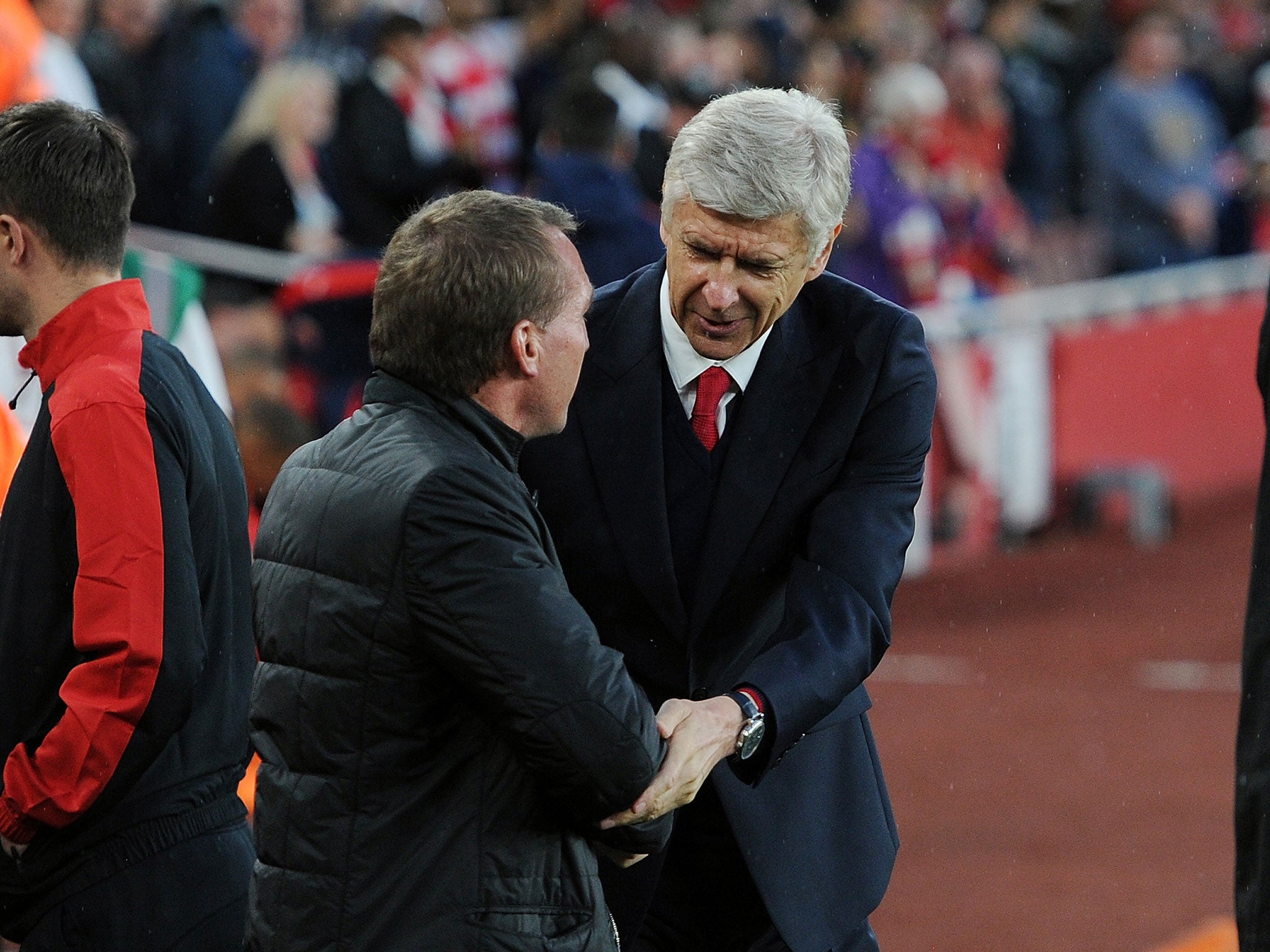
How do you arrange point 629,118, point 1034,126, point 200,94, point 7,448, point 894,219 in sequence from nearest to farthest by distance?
point 7,448 → point 200,94 → point 629,118 → point 894,219 → point 1034,126

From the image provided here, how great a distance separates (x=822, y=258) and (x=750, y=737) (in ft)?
2.44

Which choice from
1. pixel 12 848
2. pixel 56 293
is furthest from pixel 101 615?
pixel 56 293

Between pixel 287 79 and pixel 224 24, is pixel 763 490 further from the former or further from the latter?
pixel 224 24

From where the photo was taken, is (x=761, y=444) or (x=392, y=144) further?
(x=392, y=144)

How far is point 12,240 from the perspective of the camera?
108 inches

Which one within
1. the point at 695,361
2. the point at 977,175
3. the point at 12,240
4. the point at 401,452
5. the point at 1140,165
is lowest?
the point at 1140,165

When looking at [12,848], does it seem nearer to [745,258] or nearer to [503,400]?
[503,400]

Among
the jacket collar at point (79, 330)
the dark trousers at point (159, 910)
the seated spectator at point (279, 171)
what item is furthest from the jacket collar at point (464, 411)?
the seated spectator at point (279, 171)

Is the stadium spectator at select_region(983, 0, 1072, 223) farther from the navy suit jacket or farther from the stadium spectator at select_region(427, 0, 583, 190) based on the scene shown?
the navy suit jacket

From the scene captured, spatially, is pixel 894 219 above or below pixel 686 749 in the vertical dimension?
below

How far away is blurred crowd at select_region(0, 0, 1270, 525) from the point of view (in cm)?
790

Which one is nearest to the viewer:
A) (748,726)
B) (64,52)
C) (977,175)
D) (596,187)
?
(748,726)

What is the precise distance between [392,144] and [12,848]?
6.39 meters

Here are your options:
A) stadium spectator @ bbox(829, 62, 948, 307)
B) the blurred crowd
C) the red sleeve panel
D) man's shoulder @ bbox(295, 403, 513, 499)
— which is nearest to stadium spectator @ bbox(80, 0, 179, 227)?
the blurred crowd
